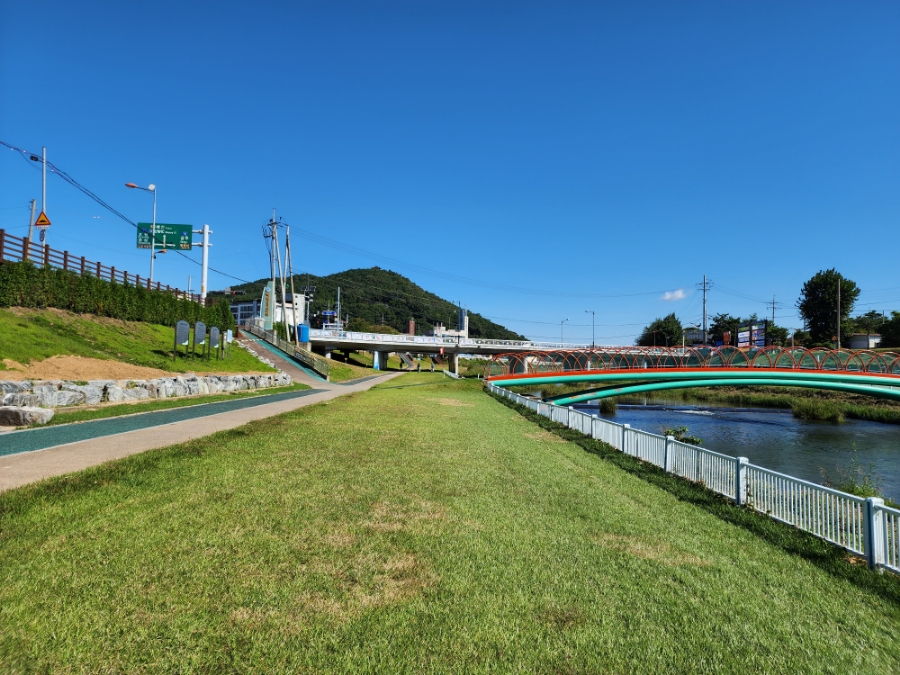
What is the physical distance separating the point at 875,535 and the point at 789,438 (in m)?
26.1

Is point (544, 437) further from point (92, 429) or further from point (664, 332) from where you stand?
point (664, 332)

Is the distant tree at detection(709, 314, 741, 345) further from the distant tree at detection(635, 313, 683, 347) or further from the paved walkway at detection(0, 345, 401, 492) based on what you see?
the paved walkway at detection(0, 345, 401, 492)

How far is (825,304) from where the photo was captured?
78.1 m

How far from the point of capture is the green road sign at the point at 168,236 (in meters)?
33.4

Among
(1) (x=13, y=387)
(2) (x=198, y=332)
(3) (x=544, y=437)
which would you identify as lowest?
(3) (x=544, y=437)

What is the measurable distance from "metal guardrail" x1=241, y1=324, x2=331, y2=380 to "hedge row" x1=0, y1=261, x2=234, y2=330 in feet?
31.2

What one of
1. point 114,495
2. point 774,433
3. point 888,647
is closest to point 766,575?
point 888,647

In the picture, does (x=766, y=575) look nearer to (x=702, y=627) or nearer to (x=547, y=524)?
(x=702, y=627)

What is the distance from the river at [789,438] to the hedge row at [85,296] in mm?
26418

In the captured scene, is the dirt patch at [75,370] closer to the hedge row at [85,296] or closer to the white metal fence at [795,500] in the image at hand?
the hedge row at [85,296]

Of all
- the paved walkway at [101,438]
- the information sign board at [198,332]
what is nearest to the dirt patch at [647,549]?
the paved walkway at [101,438]

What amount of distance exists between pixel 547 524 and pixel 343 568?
7.88ft

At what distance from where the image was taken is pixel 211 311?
36.8 metres

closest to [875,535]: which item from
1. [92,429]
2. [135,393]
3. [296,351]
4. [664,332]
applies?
[92,429]
